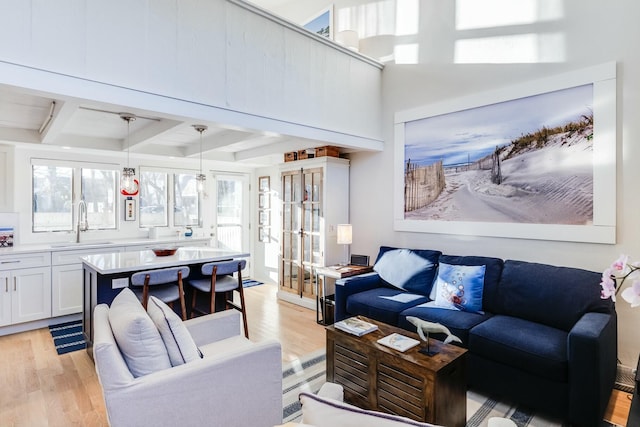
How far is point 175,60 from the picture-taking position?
2.64 m

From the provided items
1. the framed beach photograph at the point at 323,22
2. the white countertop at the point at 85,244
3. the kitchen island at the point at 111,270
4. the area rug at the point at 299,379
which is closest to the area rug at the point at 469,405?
the area rug at the point at 299,379

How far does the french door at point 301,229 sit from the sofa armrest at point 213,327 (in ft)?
6.93

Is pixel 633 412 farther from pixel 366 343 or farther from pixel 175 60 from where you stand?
pixel 175 60

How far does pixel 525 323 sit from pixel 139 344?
9.11ft

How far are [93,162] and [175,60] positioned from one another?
10.6 feet

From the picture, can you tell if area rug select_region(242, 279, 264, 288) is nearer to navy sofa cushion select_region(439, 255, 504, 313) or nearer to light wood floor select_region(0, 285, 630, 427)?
light wood floor select_region(0, 285, 630, 427)

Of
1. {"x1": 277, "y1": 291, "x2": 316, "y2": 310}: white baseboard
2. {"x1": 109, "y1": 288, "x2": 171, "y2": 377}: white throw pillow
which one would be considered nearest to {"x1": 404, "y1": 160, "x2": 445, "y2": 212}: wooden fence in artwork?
{"x1": 277, "y1": 291, "x2": 316, "y2": 310}: white baseboard

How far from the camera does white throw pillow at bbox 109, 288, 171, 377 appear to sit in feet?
5.30

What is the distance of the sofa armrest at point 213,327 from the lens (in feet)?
7.99

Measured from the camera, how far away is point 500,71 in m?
3.43

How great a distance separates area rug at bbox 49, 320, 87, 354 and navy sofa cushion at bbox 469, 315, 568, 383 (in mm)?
3788

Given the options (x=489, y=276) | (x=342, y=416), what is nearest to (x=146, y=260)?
(x=342, y=416)

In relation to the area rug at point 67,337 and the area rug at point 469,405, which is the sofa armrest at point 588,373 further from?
the area rug at point 67,337

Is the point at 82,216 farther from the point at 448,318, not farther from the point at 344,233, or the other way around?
the point at 448,318
